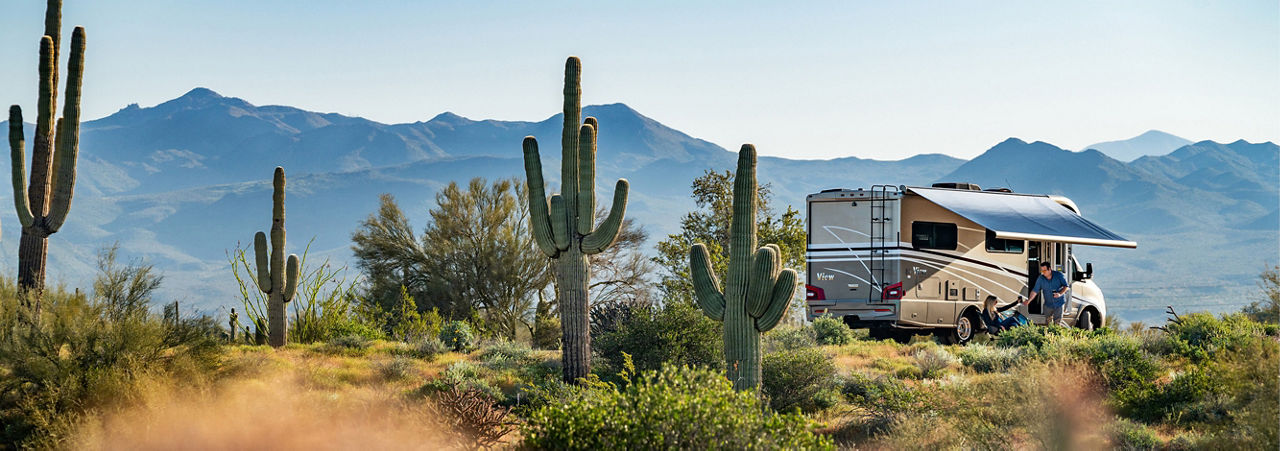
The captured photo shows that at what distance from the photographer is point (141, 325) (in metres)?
11.0

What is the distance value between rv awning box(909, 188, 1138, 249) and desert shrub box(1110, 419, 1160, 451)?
21.1 ft

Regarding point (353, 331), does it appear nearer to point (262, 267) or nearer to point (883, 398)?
point (262, 267)

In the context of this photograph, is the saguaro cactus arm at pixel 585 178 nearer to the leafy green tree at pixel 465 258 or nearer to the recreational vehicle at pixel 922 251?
the recreational vehicle at pixel 922 251

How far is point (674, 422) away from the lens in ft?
22.7

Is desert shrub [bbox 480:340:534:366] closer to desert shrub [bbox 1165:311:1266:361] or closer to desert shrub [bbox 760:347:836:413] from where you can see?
desert shrub [bbox 760:347:836:413]

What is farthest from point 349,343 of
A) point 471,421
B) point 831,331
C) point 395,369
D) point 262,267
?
point 471,421

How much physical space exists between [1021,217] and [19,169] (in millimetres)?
15920

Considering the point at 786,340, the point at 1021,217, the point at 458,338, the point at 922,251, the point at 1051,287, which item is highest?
the point at 1021,217

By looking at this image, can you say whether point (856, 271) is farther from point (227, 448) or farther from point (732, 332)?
point (227, 448)

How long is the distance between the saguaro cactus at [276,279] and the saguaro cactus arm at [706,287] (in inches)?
367

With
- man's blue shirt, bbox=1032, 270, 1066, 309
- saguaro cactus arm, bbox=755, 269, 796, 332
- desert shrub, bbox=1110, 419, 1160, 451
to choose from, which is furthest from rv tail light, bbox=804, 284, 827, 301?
desert shrub, bbox=1110, 419, 1160, 451

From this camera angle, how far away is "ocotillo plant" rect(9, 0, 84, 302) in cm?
1463

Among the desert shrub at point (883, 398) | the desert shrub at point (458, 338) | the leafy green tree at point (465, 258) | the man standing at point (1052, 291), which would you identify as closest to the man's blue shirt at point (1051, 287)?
the man standing at point (1052, 291)

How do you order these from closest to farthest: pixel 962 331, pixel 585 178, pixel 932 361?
pixel 585 178 < pixel 932 361 < pixel 962 331
